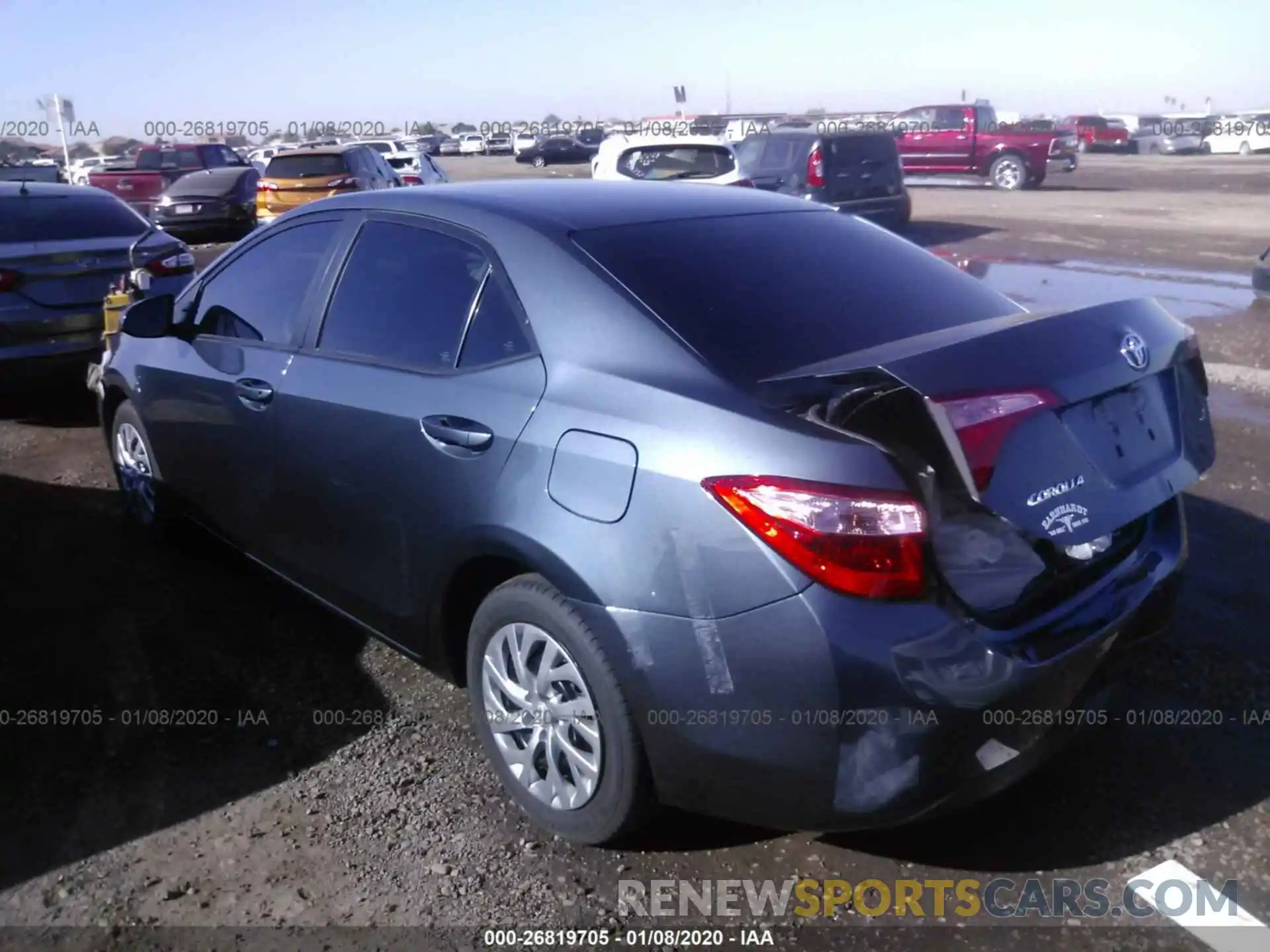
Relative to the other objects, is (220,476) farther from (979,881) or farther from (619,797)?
(979,881)

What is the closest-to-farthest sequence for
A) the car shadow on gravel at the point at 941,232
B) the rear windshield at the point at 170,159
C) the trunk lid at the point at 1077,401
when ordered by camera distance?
the trunk lid at the point at 1077,401 → the car shadow on gravel at the point at 941,232 → the rear windshield at the point at 170,159

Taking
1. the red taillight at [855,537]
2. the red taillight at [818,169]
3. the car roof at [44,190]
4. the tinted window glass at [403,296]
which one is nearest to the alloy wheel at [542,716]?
the red taillight at [855,537]

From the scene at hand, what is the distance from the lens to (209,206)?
18.3 m

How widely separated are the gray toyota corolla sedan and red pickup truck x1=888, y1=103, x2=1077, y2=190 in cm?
2396

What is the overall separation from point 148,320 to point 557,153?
141 feet

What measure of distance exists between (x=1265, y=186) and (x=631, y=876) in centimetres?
2820

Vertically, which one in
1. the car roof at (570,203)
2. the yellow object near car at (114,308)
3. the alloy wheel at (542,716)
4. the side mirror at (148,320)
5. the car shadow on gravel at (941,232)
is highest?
the car roof at (570,203)

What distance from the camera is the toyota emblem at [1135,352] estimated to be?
9.48 ft

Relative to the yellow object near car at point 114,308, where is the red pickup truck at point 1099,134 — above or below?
above

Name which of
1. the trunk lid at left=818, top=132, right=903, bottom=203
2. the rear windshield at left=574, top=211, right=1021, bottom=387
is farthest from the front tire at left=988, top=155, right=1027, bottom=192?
the rear windshield at left=574, top=211, right=1021, bottom=387

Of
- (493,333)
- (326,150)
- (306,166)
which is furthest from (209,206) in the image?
(493,333)

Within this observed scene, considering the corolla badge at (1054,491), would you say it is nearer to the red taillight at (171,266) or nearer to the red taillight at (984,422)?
the red taillight at (984,422)

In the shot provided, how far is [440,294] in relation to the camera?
→ 3.46 metres

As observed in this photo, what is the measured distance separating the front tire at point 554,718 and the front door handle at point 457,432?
385mm
